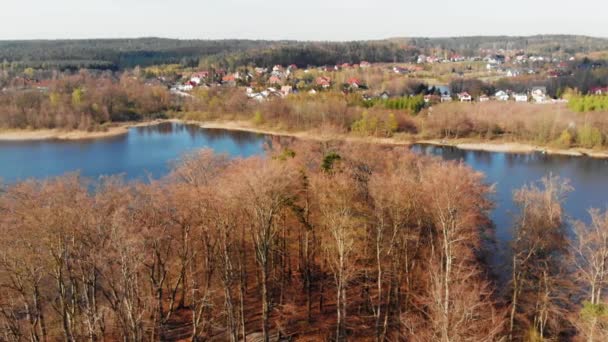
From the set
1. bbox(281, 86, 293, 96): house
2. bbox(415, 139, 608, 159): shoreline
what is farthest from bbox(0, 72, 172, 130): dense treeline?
bbox(415, 139, 608, 159): shoreline

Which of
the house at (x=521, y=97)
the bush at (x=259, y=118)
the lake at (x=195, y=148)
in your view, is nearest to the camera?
the lake at (x=195, y=148)

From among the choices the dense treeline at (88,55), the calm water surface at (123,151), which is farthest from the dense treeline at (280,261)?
the dense treeline at (88,55)

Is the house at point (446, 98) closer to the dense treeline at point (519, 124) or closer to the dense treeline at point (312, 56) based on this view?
the dense treeline at point (519, 124)

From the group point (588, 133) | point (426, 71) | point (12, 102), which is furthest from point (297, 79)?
point (588, 133)

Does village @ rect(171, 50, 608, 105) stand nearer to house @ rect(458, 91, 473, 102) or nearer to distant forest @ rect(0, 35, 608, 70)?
house @ rect(458, 91, 473, 102)

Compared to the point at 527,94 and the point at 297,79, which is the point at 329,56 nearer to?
the point at 297,79
